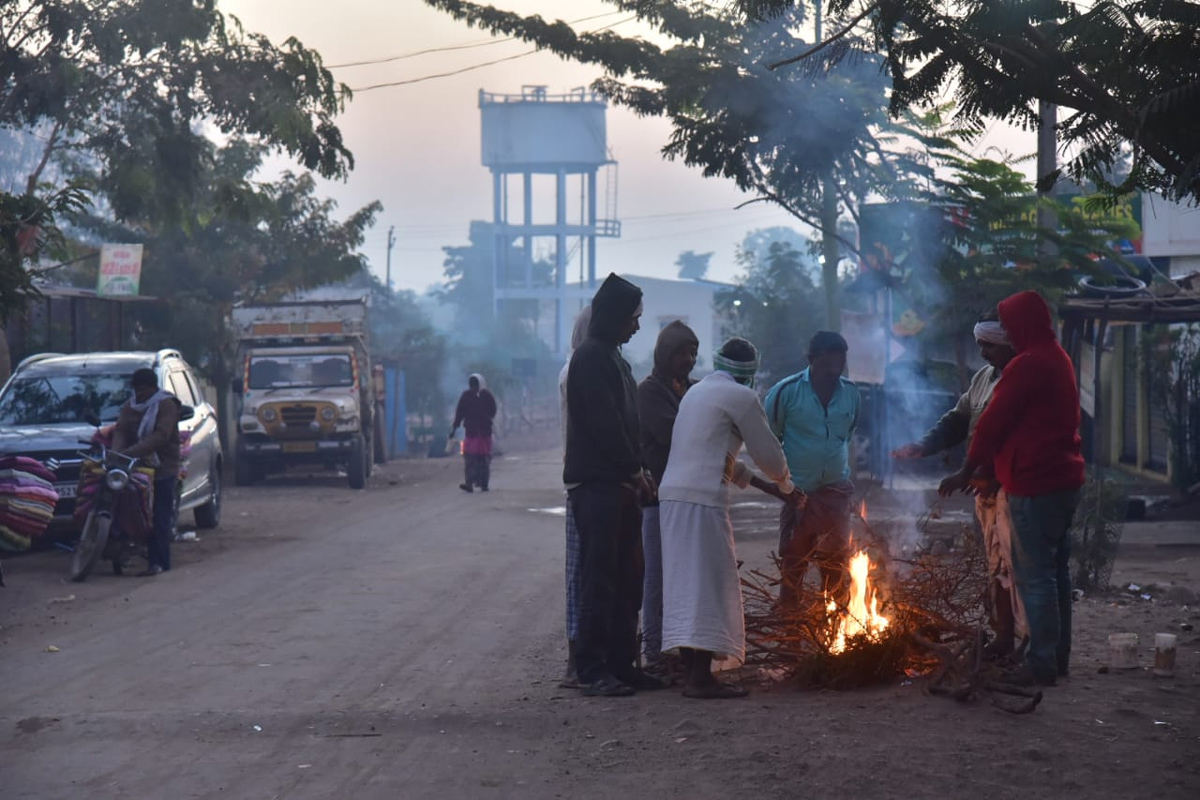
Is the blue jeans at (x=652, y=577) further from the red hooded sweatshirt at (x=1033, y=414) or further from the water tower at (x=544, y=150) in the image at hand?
the water tower at (x=544, y=150)

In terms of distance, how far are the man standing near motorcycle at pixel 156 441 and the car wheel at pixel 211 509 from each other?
3944mm

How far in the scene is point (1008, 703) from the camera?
6281mm

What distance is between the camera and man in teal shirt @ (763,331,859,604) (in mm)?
8281

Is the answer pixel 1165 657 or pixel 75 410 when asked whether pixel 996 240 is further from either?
pixel 75 410

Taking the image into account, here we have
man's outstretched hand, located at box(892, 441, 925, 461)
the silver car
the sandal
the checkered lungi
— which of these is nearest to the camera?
the sandal

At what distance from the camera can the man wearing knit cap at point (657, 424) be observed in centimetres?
727

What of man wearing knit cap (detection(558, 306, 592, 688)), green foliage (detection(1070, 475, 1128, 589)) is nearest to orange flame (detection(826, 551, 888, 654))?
man wearing knit cap (detection(558, 306, 592, 688))

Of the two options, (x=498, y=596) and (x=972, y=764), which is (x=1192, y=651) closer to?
(x=972, y=764)

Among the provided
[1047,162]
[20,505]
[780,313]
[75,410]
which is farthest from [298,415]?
[780,313]

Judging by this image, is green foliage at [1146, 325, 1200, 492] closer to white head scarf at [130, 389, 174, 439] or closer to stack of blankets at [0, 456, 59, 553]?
white head scarf at [130, 389, 174, 439]

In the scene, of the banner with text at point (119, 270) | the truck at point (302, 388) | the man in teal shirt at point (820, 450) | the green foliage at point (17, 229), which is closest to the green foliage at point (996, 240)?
the man in teal shirt at point (820, 450)

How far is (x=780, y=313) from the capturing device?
37.8 metres

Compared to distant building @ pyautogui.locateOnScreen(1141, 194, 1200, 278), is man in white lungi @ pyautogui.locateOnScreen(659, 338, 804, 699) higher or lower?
lower

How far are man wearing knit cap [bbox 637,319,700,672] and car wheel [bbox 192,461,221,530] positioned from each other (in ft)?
34.4
